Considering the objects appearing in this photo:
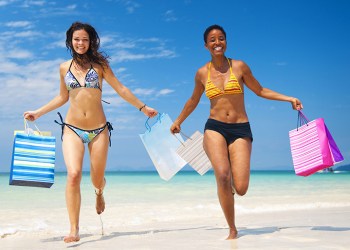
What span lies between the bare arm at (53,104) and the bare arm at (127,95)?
48cm

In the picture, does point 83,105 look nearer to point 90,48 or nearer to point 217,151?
point 90,48

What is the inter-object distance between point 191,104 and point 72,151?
4.65 feet

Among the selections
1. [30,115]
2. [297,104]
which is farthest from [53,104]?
[297,104]

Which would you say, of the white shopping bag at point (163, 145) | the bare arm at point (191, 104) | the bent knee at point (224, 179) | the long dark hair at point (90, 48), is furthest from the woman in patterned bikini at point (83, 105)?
the bent knee at point (224, 179)

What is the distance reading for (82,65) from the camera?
203 inches

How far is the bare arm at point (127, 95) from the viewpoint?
5.30 metres

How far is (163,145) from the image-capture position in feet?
19.9

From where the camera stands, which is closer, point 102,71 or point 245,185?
point 245,185

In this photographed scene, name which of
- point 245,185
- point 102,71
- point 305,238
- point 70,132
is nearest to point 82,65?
point 102,71

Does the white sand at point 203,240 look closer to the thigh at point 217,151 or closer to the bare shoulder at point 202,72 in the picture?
the thigh at point 217,151

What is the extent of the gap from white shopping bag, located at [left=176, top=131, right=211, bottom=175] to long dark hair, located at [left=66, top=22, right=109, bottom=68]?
4.76 feet

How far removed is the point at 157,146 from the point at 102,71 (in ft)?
4.38

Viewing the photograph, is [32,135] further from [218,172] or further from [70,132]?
[218,172]

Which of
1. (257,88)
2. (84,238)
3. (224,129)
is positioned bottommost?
(84,238)
